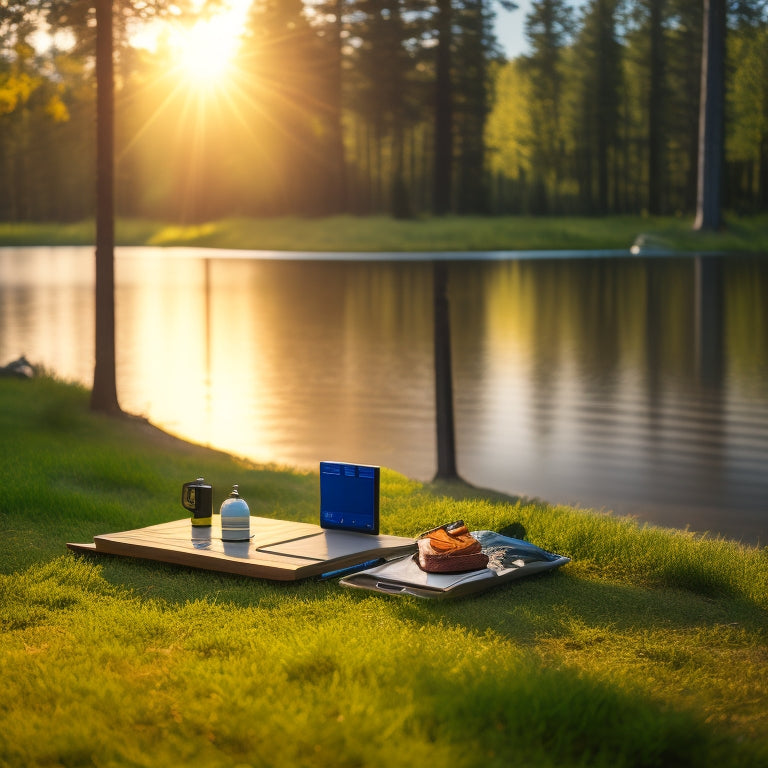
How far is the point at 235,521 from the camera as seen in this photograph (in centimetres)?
771

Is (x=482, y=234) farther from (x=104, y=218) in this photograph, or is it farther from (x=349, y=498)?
(x=349, y=498)

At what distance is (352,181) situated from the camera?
9306 cm

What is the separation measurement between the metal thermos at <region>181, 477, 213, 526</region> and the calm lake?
5.64 metres

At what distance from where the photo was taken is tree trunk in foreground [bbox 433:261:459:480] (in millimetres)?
13273

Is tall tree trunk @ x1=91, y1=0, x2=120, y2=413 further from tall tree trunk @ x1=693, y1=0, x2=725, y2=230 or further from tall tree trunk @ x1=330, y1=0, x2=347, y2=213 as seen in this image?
tall tree trunk @ x1=330, y1=0, x2=347, y2=213

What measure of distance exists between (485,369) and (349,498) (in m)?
15.2

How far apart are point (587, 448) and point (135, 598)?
10115 mm

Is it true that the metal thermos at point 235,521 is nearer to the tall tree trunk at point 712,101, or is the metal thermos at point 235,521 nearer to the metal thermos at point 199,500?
the metal thermos at point 199,500

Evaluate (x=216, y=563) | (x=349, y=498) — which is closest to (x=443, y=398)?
(x=349, y=498)

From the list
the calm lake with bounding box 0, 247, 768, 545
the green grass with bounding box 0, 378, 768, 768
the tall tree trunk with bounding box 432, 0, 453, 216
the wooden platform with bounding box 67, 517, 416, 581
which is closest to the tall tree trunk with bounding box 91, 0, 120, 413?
the calm lake with bounding box 0, 247, 768, 545

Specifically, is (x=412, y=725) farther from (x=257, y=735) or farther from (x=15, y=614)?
(x=15, y=614)

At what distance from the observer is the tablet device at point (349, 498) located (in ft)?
26.2

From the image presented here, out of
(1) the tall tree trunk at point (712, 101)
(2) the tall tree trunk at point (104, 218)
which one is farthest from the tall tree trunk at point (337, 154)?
(2) the tall tree trunk at point (104, 218)

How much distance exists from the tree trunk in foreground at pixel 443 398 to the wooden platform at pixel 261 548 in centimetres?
514
